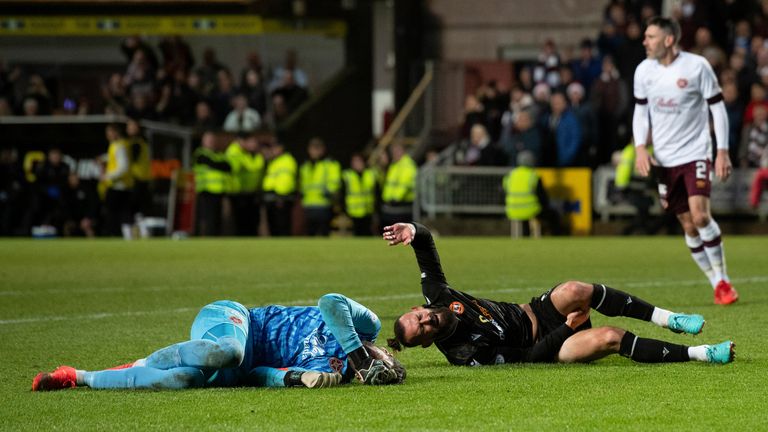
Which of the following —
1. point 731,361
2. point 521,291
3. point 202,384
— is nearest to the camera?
point 202,384

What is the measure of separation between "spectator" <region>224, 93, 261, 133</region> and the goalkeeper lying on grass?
20.3 meters

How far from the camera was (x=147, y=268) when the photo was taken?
51.5 ft

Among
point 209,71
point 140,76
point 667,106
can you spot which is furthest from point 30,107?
point 667,106

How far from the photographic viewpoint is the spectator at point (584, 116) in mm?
22438

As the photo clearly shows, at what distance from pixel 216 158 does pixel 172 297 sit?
40.9ft

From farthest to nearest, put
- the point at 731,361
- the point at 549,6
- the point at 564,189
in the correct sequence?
the point at 549,6
the point at 564,189
the point at 731,361

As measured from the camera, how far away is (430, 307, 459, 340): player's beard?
7.00m

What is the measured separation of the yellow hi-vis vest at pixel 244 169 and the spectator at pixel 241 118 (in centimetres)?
189

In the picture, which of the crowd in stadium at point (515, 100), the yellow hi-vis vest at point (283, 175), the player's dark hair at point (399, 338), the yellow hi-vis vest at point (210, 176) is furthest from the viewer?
the yellow hi-vis vest at point (283, 175)

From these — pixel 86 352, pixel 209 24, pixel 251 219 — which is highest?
pixel 209 24

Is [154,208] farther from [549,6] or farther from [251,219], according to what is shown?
[549,6]

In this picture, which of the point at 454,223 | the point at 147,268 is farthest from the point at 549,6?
the point at 147,268

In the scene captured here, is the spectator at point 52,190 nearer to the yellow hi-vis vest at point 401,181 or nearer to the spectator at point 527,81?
the yellow hi-vis vest at point 401,181

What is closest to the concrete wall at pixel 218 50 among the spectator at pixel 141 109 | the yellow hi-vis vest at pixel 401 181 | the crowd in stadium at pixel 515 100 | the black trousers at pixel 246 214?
the crowd in stadium at pixel 515 100
